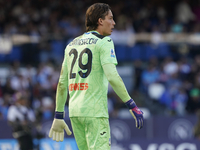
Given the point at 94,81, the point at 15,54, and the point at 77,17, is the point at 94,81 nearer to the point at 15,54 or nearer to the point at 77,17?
the point at 15,54

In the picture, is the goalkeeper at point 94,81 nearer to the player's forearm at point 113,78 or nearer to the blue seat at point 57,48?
the player's forearm at point 113,78

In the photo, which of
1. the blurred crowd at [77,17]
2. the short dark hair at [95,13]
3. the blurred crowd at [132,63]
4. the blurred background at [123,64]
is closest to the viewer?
the short dark hair at [95,13]

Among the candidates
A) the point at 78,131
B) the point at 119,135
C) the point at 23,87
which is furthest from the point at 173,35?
the point at 78,131

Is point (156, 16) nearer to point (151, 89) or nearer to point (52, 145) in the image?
point (151, 89)

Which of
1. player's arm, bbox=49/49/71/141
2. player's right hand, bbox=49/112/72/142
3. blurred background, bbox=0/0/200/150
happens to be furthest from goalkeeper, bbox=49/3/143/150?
blurred background, bbox=0/0/200/150

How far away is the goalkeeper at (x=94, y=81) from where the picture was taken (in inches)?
160

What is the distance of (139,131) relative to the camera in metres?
13.0

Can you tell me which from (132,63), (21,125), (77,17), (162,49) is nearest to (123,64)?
(132,63)

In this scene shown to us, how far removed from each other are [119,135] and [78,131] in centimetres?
855

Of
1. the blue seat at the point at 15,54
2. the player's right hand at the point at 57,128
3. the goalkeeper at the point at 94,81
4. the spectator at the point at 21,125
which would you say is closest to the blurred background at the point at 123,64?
the blue seat at the point at 15,54

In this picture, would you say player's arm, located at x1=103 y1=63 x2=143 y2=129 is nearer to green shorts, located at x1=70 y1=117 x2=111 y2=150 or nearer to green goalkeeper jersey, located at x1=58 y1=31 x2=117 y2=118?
green goalkeeper jersey, located at x1=58 y1=31 x2=117 y2=118

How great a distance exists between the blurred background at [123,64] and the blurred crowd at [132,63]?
0.03 meters

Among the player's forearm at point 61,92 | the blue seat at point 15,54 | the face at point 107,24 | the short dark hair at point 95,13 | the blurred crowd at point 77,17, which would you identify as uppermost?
the blurred crowd at point 77,17

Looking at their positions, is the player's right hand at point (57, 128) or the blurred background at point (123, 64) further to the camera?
the blurred background at point (123, 64)
